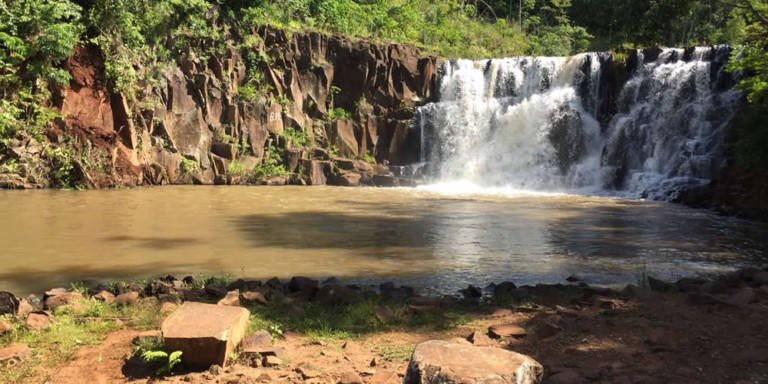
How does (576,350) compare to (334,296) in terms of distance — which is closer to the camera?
(576,350)

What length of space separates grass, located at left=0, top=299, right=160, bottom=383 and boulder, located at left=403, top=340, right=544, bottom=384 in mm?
2721

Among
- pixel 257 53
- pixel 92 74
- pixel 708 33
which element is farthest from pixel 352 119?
pixel 708 33

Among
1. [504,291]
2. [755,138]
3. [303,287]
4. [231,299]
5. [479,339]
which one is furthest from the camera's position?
[755,138]

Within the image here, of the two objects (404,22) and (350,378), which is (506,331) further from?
(404,22)

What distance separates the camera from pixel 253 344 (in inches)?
180

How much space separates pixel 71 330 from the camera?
4.98 m

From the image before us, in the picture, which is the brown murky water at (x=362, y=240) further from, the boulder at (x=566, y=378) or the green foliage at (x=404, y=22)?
the green foliage at (x=404, y=22)

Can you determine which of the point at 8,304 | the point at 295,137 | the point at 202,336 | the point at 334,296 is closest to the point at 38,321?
the point at 8,304

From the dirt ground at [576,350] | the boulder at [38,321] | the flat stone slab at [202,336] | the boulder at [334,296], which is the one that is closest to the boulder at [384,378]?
the dirt ground at [576,350]

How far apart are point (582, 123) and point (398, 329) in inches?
881

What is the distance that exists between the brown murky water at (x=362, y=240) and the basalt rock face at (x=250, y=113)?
3559mm

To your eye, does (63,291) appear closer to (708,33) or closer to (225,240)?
(225,240)

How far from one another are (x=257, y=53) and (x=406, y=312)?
22406 mm

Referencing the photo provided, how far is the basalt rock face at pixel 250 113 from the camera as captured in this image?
20.1 m
